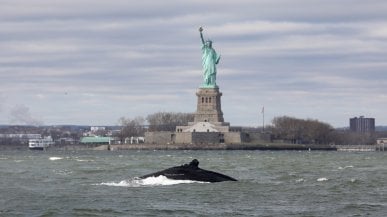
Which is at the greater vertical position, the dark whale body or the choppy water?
the dark whale body

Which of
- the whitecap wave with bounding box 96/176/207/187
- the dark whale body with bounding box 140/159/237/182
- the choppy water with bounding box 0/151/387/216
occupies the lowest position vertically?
the choppy water with bounding box 0/151/387/216

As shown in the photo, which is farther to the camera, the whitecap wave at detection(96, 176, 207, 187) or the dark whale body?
the dark whale body

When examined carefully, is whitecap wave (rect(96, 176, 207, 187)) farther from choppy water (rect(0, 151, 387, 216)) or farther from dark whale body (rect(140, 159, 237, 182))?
dark whale body (rect(140, 159, 237, 182))

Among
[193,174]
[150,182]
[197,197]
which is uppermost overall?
[193,174]

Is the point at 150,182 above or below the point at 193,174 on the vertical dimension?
below

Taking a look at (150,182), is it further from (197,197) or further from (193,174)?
(197,197)

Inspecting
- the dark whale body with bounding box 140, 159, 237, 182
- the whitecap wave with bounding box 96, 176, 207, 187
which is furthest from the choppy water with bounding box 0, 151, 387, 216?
the dark whale body with bounding box 140, 159, 237, 182

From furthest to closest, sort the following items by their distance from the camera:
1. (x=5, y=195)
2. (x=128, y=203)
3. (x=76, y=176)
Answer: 1. (x=76, y=176)
2. (x=5, y=195)
3. (x=128, y=203)

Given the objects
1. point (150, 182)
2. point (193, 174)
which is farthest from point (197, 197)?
point (150, 182)

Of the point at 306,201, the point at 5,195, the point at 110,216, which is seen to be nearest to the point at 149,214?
the point at 110,216

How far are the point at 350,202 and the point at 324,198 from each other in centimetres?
207

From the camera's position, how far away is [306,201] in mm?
47156

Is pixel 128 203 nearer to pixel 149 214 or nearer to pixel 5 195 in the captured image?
pixel 149 214

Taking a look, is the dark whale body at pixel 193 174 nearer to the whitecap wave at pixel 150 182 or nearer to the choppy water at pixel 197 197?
the whitecap wave at pixel 150 182
